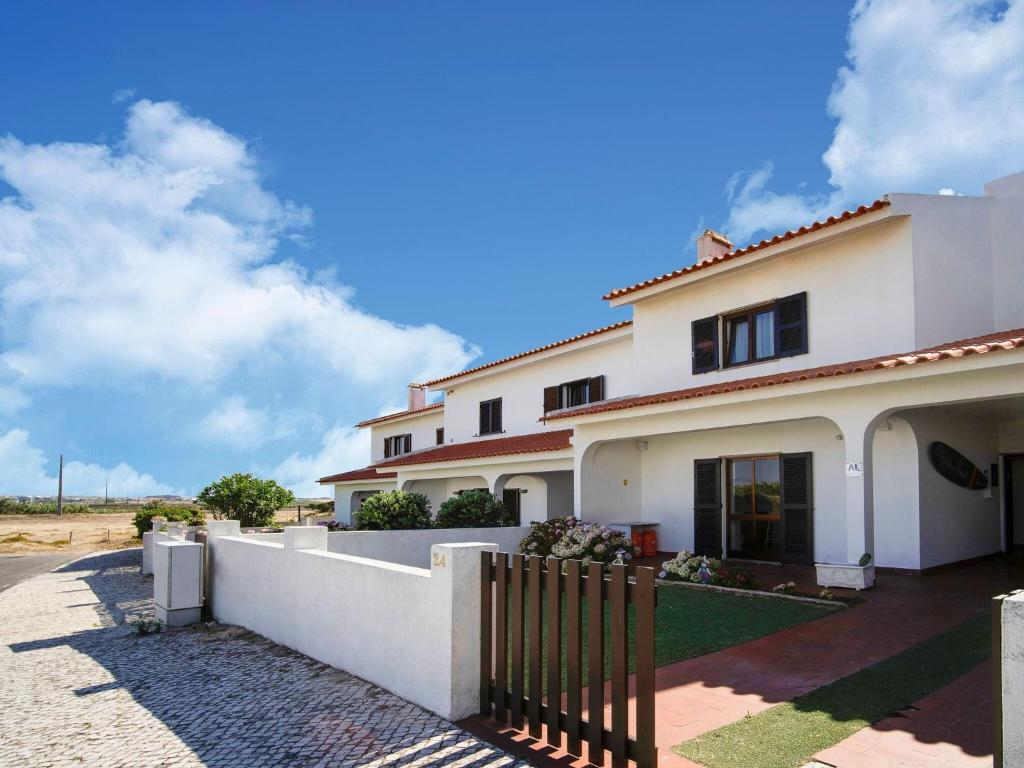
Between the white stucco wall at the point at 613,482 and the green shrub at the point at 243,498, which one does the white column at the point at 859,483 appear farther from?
the green shrub at the point at 243,498

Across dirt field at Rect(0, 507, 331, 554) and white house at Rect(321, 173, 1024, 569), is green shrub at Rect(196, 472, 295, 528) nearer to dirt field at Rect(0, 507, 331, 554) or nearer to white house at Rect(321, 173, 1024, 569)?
dirt field at Rect(0, 507, 331, 554)

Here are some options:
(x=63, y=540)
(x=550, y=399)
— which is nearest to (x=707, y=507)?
(x=550, y=399)

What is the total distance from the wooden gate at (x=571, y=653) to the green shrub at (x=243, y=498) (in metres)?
19.8

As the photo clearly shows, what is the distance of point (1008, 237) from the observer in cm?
1244

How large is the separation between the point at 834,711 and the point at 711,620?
324cm

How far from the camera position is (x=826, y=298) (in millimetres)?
12211

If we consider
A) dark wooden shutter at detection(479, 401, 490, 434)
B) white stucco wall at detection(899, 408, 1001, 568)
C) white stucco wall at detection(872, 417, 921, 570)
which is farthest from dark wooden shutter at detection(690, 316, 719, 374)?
dark wooden shutter at detection(479, 401, 490, 434)

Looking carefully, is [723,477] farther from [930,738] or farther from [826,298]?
[930,738]

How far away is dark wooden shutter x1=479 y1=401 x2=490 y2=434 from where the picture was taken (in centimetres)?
2306

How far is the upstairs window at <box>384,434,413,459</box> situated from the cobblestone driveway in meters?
20.6

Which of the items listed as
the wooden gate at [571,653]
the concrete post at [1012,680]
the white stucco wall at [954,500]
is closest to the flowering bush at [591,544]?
the white stucco wall at [954,500]

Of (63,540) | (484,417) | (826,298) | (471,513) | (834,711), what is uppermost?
(826,298)

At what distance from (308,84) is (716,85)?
25.6ft

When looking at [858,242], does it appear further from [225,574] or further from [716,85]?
[225,574]
